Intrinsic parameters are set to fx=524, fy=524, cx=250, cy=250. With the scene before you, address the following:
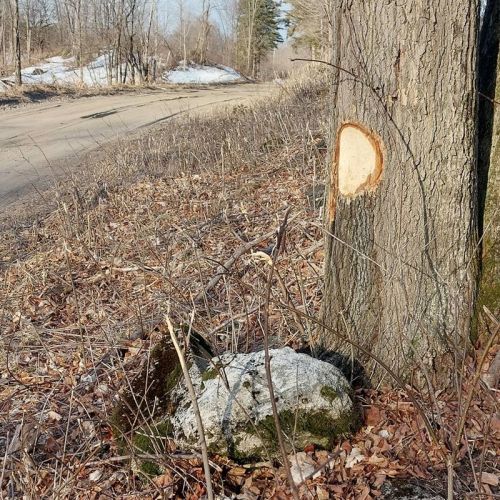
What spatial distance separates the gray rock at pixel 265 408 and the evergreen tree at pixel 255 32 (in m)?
42.0

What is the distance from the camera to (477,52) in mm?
2127

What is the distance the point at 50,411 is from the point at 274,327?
52.1 inches

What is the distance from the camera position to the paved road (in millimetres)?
9055

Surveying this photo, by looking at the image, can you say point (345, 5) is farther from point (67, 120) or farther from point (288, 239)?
point (67, 120)

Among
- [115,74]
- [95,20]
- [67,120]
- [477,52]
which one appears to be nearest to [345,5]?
[477,52]

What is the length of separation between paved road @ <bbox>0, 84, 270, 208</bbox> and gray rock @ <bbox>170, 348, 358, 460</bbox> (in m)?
5.56

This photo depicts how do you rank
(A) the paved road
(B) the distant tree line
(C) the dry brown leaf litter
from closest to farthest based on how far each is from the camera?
(C) the dry brown leaf litter < (A) the paved road < (B) the distant tree line

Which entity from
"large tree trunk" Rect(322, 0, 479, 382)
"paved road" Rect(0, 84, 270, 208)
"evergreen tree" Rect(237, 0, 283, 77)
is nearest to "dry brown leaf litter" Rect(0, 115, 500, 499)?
"large tree trunk" Rect(322, 0, 479, 382)

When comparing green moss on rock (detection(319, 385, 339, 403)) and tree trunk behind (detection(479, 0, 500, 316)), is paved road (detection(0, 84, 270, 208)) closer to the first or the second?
green moss on rock (detection(319, 385, 339, 403))

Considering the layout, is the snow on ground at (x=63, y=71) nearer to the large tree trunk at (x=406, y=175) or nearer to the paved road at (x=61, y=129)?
the paved road at (x=61, y=129)

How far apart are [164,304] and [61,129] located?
11108 mm

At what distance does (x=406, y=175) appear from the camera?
7.26 feet

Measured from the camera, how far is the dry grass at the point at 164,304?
2066mm

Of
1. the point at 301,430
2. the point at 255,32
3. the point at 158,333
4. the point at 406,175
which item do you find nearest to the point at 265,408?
the point at 301,430
